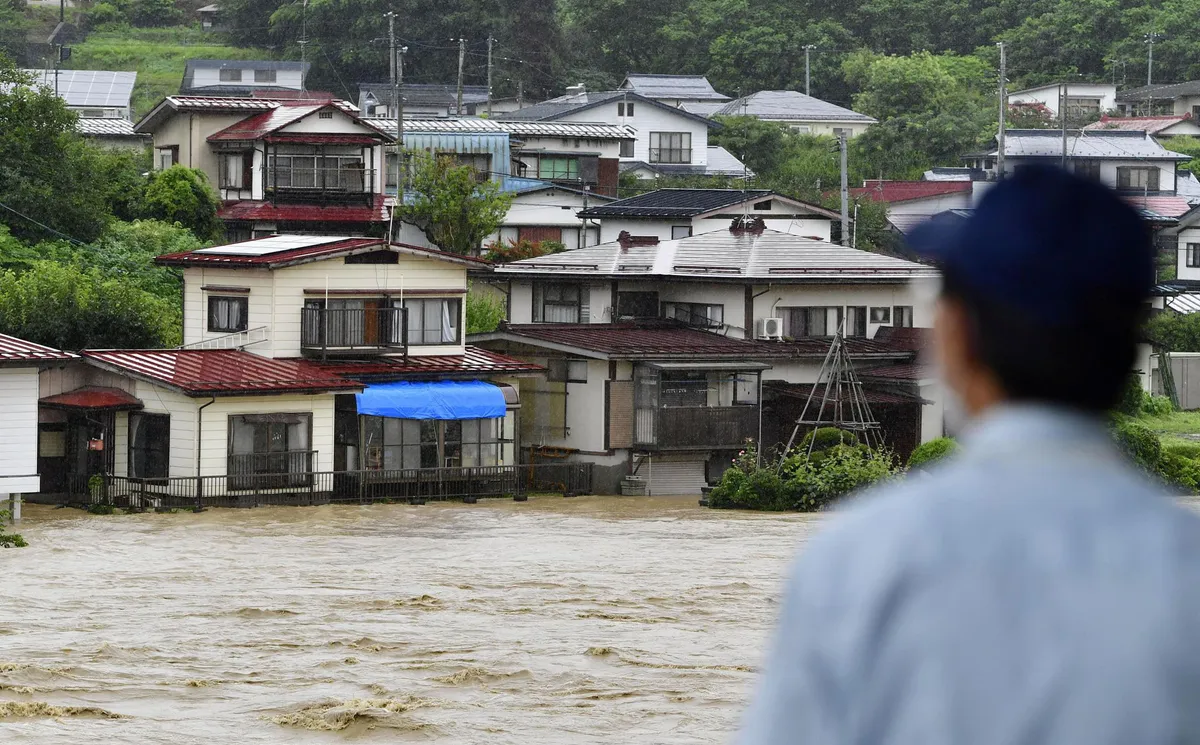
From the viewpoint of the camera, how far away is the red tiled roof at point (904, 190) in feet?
178

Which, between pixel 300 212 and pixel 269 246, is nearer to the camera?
pixel 269 246

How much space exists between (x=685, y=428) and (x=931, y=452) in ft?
16.8

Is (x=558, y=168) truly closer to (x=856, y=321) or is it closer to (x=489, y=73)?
(x=489, y=73)

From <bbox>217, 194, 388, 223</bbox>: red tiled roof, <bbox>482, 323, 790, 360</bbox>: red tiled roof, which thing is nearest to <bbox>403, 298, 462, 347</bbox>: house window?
<bbox>482, 323, 790, 360</bbox>: red tiled roof

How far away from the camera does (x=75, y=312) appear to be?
32.3 meters

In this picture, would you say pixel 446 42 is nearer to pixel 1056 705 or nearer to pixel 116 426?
pixel 116 426

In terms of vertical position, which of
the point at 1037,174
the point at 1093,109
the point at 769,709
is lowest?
the point at 769,709

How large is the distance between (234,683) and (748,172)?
158 feet

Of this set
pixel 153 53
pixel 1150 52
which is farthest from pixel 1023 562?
pixel 153 53

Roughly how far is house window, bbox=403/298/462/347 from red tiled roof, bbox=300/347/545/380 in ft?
1.22

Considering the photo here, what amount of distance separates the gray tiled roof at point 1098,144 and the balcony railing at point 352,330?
101 ft

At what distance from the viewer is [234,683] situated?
48.7 feet

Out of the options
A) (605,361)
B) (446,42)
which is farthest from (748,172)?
(605,361)

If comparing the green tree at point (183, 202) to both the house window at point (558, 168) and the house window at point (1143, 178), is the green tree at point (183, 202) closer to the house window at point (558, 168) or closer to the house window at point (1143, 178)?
the house window at point (558, 168)
